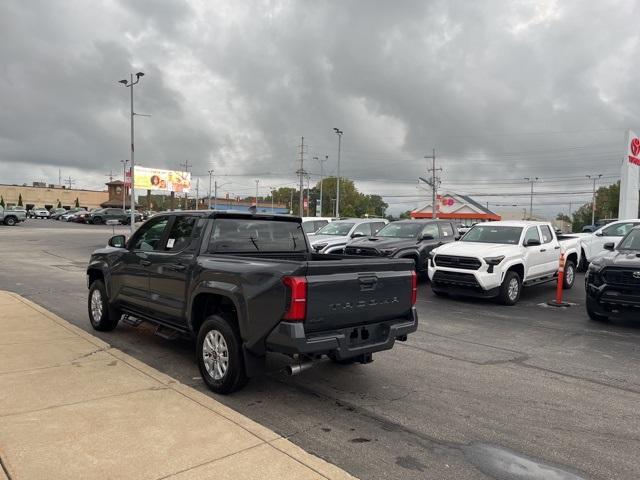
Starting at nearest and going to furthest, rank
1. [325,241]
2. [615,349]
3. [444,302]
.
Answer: [615,349] → [444,302] → [325,241]

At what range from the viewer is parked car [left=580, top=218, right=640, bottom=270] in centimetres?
1535

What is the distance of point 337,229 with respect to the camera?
16.8m

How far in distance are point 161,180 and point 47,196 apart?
46.4m

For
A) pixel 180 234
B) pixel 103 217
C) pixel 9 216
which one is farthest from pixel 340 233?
pixel 103 217

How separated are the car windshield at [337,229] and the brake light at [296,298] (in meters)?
12.0

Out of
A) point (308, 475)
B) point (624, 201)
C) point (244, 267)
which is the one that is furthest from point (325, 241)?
point (624, 201)

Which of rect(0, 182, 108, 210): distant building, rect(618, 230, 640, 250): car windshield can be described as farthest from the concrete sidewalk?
rect(0, 182, 108, 210): distant building

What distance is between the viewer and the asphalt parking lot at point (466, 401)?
3.66 metres

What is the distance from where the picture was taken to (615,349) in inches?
281

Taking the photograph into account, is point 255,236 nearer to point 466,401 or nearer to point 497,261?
point 466,401

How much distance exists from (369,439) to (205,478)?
1.34m

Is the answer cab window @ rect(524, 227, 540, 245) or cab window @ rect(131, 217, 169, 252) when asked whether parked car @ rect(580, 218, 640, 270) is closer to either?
cab window @ rect(524, 227, 540, 245)

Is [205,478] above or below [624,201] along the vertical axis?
below

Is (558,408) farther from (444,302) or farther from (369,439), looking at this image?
(444,302)
